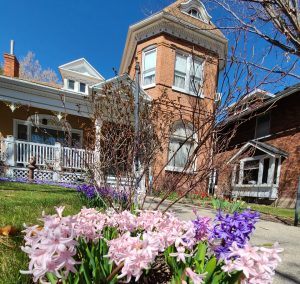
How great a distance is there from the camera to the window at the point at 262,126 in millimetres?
15856

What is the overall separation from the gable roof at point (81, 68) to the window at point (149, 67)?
5595mm

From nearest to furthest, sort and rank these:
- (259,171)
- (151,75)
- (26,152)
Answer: (26,152) < (151,75) < (259,171)

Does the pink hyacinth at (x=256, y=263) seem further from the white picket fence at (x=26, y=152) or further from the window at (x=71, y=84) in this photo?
the window at (x=71, y=84)

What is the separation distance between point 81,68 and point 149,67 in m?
6.54

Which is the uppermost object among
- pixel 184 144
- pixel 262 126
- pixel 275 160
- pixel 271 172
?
pixel 262 126

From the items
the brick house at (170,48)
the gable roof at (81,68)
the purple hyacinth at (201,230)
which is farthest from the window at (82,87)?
the purple hyacinth at (201,230)

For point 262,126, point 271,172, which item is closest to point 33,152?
point 271,172

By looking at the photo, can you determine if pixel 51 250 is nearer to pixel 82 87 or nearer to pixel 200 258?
pixel 200 258

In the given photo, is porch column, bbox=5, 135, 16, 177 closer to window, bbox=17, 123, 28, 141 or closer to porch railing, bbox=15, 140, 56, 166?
porch railing, bbox=15, 140, 56, 166

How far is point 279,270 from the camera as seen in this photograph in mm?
2719

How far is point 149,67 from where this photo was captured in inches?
559

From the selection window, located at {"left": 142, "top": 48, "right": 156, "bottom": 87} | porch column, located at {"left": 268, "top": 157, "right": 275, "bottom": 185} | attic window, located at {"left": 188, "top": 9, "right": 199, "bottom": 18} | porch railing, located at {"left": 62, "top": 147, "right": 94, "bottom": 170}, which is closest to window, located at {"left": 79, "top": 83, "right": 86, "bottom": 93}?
window, located at {"left": 142, "top": 48, "right": 156, "bottom": 87}

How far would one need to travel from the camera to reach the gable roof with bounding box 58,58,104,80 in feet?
56.3

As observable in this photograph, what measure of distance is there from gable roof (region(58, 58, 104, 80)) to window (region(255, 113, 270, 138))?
12.0m
